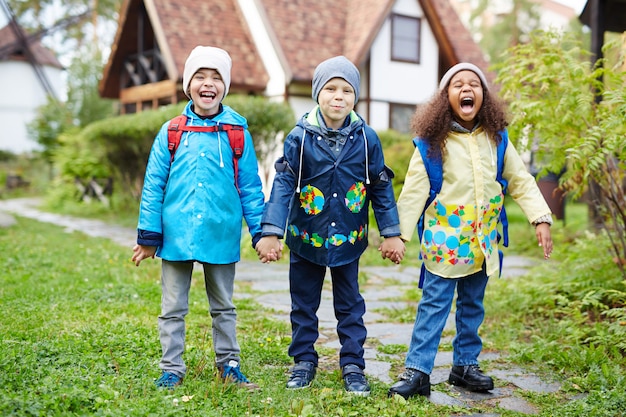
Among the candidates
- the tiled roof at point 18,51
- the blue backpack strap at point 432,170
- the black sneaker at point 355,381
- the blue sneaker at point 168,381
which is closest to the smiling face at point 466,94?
the blue backpack strap at point 432,170

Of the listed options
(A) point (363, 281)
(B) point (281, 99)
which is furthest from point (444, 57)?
(A) point (363, 281)

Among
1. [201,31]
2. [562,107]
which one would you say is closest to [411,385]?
[562,107]

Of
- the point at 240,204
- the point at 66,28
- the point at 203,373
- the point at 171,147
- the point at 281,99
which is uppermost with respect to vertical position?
the point at 66,28

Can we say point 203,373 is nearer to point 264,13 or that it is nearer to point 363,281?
point 363,281

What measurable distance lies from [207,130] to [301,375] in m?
1.32

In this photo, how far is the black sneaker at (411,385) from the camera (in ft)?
10.9

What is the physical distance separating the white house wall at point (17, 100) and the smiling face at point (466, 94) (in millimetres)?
32754

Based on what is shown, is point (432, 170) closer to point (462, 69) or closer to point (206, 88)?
point (462, 69)

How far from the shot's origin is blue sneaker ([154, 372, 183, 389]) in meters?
3.20

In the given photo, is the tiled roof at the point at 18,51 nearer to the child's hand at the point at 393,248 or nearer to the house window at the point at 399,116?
the house window at the point at 399,116

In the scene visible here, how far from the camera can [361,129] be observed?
3.42 m

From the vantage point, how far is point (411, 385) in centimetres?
333

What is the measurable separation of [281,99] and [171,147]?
12.1 metres

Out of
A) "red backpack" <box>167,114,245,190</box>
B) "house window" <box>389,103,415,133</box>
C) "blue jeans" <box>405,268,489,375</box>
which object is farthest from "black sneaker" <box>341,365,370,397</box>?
"house window" <box>389,103,415,133</box>
